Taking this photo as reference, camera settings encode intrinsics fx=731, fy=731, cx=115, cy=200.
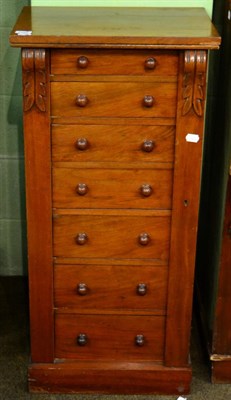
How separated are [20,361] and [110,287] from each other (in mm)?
654

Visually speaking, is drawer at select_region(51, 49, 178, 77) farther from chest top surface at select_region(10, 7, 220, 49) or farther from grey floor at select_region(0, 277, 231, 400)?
grey floor at select_region(0, 277, 231, 400)

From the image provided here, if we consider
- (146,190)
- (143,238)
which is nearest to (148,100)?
(146,190)

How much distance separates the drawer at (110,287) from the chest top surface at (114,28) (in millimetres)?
919

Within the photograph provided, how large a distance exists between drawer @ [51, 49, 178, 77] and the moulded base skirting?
1262 millimetres

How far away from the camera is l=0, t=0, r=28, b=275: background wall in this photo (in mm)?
3486

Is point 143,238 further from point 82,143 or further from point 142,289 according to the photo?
point 82,143

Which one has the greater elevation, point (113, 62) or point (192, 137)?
point (113, 62)

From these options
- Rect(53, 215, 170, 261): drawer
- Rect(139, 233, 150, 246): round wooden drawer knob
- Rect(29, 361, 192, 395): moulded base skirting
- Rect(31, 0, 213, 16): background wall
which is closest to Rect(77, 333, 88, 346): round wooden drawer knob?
Rect(29, 361, 192, 395): moulded base skirting

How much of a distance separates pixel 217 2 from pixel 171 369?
64.4 inches

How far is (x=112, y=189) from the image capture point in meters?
2.84

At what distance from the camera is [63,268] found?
2.98 meters

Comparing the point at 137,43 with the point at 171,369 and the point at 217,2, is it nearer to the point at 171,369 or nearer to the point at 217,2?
the point at 217,2

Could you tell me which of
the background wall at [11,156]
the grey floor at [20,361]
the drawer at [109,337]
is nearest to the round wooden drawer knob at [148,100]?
the drawer at [109,337]

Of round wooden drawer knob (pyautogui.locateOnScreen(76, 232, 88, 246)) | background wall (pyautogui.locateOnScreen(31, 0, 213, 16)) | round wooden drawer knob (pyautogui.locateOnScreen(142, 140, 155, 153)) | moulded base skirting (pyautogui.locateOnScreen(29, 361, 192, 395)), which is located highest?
background wall (pyautogui.locateOnScreen(31, 0, 213, 16))
